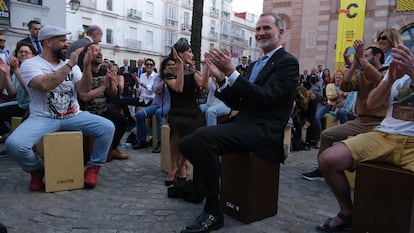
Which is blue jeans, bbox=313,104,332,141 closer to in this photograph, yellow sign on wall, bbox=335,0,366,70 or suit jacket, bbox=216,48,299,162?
suit jacket, bbox=216,48,299,162

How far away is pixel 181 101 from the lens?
4.25 meters

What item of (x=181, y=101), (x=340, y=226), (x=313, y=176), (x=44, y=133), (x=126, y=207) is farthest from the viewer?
(x=313, y=176)

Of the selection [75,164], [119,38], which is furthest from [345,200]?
[119,38]

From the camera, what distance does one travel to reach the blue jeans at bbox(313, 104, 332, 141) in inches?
273

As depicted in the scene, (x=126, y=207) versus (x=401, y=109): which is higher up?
(x=401, y=109)

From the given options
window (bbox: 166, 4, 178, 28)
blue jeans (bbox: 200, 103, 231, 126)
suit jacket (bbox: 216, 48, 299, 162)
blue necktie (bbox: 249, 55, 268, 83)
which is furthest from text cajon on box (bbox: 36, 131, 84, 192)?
window (bbox: 166, 4, 178, 28)

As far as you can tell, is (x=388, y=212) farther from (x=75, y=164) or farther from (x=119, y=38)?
(x=119, y=38)

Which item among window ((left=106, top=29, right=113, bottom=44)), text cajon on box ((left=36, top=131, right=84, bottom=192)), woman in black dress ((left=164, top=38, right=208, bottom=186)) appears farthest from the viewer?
window ((left=106, top=29, right=113, bottom=44))

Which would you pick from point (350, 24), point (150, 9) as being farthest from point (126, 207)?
point (150, 9)

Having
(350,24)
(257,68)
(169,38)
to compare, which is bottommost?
(257,68)

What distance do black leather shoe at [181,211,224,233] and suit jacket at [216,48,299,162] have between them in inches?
24.9

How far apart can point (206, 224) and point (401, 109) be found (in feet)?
5.79

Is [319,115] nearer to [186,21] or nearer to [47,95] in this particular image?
[47,95]

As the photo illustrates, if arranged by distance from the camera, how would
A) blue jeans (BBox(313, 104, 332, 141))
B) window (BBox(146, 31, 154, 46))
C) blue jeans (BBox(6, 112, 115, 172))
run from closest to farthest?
blue jeans (BBox(6, 112, 115, 172))
blue jeans (BBox(313, 104, 332, 141))
window (BBox(146, 31, 154, 46))
